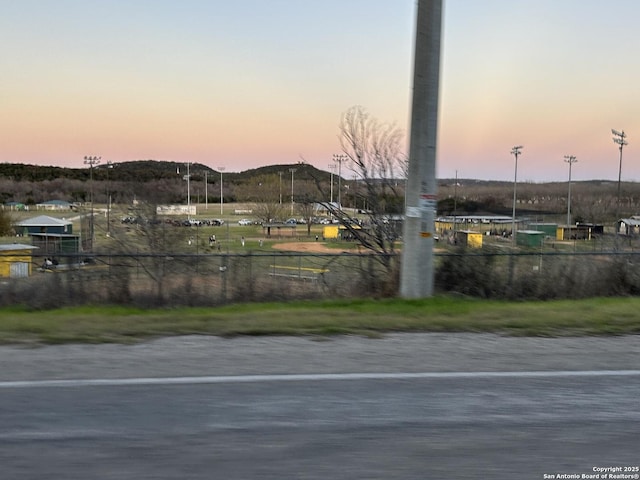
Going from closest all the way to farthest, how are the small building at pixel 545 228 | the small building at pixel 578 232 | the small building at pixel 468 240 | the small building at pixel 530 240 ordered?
1. the small building at pixel 468 240
2. the small building at pixel 530 240
3. the small building at pixel 578 232
4. the small building at pixel 545 228

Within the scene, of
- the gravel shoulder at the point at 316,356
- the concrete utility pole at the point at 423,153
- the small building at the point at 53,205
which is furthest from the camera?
the small building at the point at 53,205

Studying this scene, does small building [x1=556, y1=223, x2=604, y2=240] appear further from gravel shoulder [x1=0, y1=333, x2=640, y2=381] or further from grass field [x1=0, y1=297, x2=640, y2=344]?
gravel shoulder [x1=0, y1=333, x2=640, y2=381]

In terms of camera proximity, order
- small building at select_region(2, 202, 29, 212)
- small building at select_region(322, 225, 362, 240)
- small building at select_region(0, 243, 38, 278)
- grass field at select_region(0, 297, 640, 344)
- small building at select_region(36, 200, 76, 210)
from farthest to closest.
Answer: small building at select_region(36, 200, 76, 210), small building at select_region(2, 202, 29, 212), small building at select_region(322, 225, 362, 240), small building at select_region(0, 243, 38, 278), grass field at select_region(0, 297, 640, 344)

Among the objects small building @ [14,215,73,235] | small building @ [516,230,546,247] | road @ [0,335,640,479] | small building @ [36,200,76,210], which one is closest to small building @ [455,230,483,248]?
small building @ [516,230,546,247]

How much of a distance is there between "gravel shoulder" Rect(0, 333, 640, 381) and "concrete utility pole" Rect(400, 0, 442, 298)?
266cm

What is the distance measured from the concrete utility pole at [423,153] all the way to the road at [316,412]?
328 centimetres

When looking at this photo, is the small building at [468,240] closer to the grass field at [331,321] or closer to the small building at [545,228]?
the grass field at [331,321]

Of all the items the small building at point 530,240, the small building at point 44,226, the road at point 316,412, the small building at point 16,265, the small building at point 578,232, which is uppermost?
the small building at point 578,232

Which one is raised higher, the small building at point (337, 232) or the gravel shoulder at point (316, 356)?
the small building at point (337, 232)

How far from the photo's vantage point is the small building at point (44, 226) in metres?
28.2

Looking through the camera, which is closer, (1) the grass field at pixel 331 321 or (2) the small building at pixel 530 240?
(1) the grass field at pixel 331 321

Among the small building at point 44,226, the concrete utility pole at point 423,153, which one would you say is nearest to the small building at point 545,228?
the concrete utility pole at point 423,153

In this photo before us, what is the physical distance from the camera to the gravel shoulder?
586 centimetres

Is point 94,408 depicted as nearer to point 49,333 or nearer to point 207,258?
point 49,333
